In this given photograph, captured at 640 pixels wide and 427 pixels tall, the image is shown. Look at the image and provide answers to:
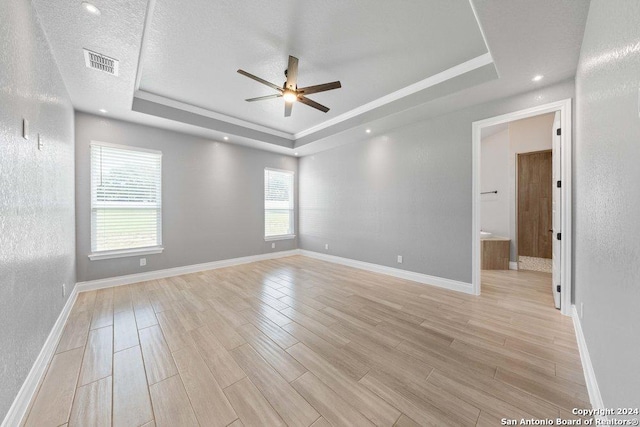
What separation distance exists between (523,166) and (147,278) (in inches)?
313

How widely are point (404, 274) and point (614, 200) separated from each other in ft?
9.79

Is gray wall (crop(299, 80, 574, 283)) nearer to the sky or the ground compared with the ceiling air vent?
nearer to the ground

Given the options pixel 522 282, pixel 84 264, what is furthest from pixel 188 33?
pixel 522 282

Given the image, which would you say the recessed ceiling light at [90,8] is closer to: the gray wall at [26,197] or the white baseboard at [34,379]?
the gray wall at [26,197]

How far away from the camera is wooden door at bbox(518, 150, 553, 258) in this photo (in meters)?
4.93

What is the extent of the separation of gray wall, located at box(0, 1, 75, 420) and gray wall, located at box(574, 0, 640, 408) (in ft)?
9.53

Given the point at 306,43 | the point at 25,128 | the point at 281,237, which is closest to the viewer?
the point at 25,128

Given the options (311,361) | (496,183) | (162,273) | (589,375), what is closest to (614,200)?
(589,375)

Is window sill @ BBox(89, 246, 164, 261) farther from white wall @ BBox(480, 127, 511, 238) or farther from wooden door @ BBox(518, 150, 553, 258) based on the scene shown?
wooden door @ BBox(518, 150, 553, 258)

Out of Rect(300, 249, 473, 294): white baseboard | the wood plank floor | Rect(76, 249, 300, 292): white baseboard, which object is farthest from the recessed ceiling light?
Rect(300, 249, 473, 294): white baseboard

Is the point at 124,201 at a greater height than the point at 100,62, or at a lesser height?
lesser

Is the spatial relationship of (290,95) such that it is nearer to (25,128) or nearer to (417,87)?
(417,87)

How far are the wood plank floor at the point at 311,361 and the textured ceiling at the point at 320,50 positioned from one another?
263cm

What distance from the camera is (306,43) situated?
237 centimetres
